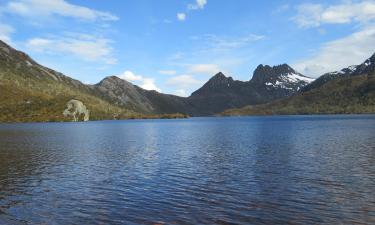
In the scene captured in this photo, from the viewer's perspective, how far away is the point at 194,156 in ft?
257

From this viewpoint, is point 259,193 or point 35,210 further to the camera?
point 259,193

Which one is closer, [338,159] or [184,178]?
[184,178]

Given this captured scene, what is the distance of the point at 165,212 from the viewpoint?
113 feet

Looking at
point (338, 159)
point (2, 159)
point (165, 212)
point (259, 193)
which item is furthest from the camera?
point (2, 159)

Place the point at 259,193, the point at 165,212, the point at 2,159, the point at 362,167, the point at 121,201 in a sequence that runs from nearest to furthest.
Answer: the point at 165,212 < the point at 121,201 < the point at 259,193 < the point at 362,167 < the point at 2,159

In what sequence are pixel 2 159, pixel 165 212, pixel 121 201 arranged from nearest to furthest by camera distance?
1. pixel 165 212
2. pixel 121 201
3. pixel 2 159

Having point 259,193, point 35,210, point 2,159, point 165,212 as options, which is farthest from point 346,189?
point 2,159

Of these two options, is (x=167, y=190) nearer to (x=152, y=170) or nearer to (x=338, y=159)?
(x=152, y=170)

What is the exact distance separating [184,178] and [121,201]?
14.6 metres

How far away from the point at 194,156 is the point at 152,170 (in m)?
19.9

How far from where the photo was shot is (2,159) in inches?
2923

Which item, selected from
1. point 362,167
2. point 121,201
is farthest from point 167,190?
point 362,167

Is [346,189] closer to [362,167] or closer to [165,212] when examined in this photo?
[362,167]

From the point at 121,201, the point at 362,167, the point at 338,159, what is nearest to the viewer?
the point at 121,201
